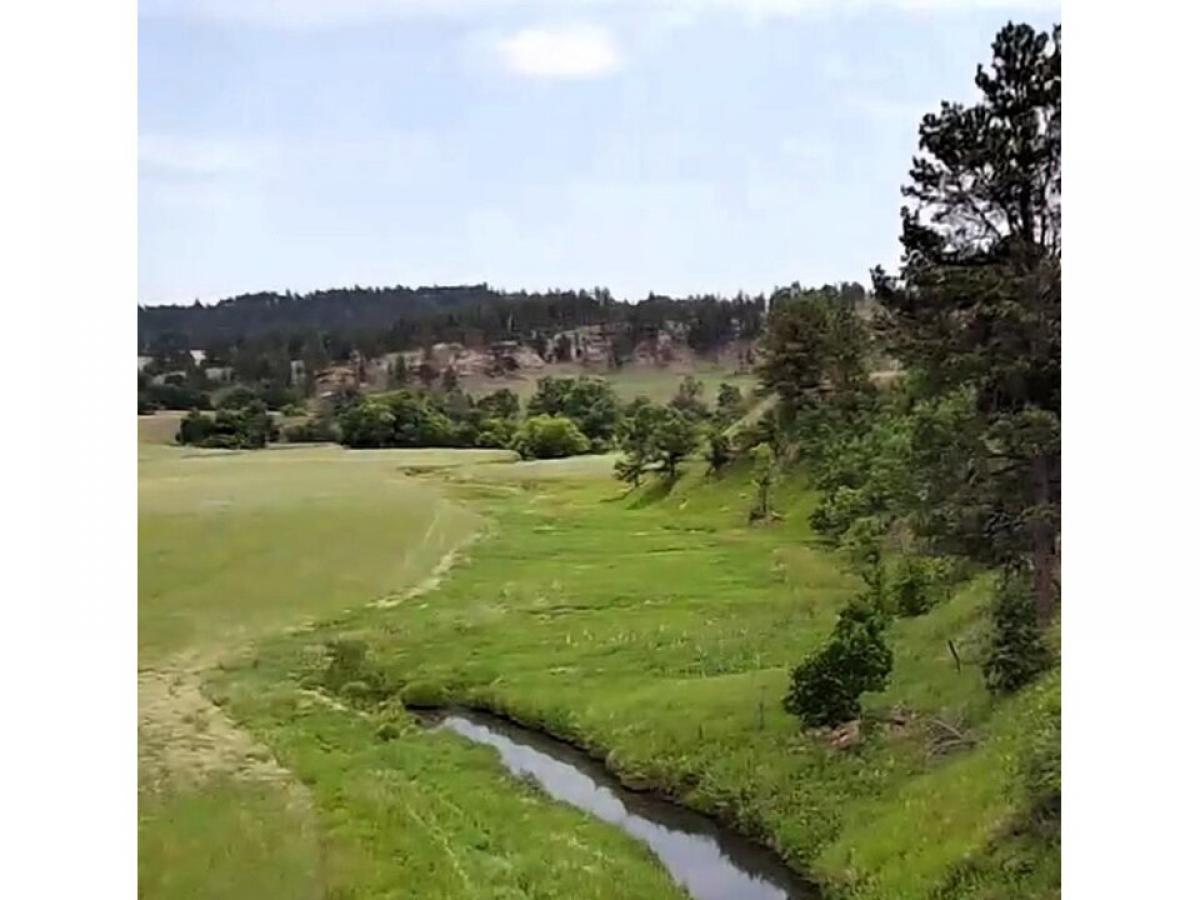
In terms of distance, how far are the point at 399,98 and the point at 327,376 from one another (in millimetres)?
330

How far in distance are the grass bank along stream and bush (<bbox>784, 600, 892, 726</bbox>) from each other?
0.06 feet

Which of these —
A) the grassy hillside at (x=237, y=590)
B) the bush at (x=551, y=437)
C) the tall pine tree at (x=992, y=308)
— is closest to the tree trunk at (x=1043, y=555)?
the tall pine tree at (x=992, y=308)

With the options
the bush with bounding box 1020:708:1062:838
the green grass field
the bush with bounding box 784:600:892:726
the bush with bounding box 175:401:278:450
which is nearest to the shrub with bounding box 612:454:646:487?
the green grass field

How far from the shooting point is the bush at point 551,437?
5.66 ft

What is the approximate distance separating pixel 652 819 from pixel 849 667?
28 centimetres

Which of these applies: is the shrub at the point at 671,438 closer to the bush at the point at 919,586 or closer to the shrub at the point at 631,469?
the shrub at the point at 631,469

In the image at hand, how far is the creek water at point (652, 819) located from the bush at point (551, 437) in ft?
1.02

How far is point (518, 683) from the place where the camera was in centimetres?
169

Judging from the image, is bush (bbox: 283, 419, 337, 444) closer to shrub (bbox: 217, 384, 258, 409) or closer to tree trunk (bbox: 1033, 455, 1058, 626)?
shrub (bbox: 217, 384, 258, 409)

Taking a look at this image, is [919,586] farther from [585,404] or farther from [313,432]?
[313,432]

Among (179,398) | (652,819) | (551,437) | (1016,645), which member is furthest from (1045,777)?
(179,398)

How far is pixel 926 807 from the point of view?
1619 mm
